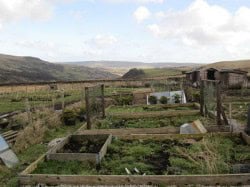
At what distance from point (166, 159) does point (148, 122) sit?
4.56 m

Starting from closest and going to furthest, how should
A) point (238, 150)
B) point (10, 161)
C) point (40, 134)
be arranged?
point (238, 150) → point (10, 161) → point (40, 134)

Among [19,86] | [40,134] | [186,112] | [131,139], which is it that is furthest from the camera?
[19,86]

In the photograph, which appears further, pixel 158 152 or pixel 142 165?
pixel 158 152

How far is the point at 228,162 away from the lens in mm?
6359

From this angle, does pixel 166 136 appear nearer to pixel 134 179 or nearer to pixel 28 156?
pixel 134 179

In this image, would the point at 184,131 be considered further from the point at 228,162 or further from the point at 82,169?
the point at 82,169

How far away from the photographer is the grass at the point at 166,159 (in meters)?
5.99

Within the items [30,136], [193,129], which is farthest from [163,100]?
[30,136]

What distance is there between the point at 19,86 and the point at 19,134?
30400 millimetres

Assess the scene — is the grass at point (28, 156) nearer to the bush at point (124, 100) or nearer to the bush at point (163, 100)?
the bush at point (124, 100)

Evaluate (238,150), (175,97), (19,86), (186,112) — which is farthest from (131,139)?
(19,86)

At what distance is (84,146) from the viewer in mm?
7883

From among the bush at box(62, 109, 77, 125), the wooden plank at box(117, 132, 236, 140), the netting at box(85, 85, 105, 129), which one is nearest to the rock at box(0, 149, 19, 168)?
the wooden plank at box(117, 132, 236, 140)

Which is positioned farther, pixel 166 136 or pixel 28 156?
pixel 28 156
